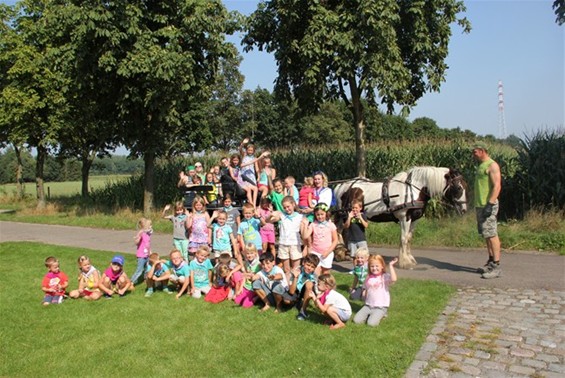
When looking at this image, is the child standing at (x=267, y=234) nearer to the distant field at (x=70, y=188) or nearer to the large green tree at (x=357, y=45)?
the large green tree at (x=357, y=45)

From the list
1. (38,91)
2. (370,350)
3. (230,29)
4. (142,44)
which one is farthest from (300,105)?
(38,91)

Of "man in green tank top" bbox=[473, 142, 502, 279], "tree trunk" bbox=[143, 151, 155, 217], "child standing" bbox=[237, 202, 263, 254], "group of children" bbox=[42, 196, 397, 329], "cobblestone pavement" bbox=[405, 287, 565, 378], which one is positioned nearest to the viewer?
"cobblestone pavement" bbox=[405, 287, 565, 378]

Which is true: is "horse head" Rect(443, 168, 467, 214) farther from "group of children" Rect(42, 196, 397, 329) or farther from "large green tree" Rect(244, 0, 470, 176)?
"large green tree" Rect(244, 0, 470, 176)

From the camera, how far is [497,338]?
5.53 m

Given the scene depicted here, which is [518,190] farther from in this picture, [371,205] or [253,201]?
[253,201]

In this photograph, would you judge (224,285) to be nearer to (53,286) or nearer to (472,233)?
(53,286)

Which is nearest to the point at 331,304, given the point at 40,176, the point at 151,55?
the point at 151,55

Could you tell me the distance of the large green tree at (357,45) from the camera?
12.2 meters

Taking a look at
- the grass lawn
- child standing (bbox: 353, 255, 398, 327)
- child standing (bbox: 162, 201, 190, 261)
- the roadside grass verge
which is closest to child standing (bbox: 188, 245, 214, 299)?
the grass lawn

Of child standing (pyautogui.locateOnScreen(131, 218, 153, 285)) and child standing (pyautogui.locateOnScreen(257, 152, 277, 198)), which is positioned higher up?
child standing (pyautogui.locateOnScreen(257, 152, 277, 198))

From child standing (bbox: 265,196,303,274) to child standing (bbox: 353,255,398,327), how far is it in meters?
1.71

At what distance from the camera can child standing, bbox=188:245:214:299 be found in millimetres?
7992

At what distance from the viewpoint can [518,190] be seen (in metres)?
13.0

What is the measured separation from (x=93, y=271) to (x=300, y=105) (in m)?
8.51
